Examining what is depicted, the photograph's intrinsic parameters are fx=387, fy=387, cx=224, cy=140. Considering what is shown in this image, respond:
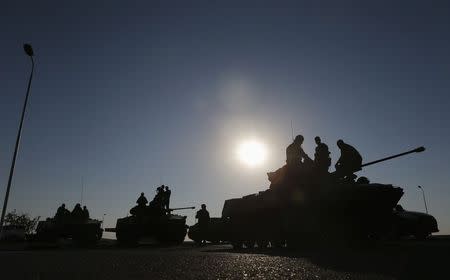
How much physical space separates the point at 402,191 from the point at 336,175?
1687 mm

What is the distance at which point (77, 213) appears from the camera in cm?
2052

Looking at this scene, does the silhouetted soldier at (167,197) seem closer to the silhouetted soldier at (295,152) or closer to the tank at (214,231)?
the tank at (214,231)

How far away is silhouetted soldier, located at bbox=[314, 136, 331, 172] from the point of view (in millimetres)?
10406

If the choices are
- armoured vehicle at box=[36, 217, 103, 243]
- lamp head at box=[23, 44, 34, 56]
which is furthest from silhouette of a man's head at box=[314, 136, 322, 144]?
armoured vehicle at box=[36, 217, 103, 243]

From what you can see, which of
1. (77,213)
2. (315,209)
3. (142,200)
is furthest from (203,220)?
(315,209)

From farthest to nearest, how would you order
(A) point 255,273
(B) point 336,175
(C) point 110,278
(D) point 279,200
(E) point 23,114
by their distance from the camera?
(E) point 23,114 < (D) point 279,200 < (B) point 336,175 < (A) point 255,273 < (C) point 110,278

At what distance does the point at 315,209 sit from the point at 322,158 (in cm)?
156

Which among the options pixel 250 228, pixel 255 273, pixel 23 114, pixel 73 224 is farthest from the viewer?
pixel 73 224

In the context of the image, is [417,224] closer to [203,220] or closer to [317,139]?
[317,139]

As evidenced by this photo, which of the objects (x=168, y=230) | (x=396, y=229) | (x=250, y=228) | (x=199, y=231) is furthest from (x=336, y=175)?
(x=199, y=231)

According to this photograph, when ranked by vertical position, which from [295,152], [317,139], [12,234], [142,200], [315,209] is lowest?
[315,209]

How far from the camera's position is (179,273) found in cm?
405

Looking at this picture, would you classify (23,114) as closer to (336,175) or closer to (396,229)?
(336,175)

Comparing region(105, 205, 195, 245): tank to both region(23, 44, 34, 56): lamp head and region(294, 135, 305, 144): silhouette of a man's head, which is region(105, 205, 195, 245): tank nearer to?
region(23, 44, 34, 56): lamp head
